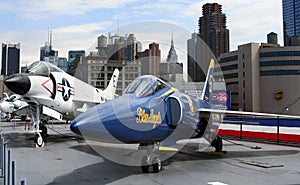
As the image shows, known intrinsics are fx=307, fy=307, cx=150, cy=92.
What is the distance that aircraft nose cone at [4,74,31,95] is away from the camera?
1480 cm

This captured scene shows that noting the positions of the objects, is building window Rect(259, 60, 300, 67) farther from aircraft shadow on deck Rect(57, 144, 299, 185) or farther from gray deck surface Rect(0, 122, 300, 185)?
gray deck surface Rect(0, 122, 300, 185)

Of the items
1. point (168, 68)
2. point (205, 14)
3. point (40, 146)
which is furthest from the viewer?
point (205, 14)

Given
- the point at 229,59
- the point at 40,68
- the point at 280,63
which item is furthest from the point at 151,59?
the point at 229,59

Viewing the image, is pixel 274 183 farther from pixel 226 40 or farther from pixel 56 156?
pixel 226 40

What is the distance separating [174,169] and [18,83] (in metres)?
8.98

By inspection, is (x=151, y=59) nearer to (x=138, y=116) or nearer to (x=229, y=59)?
(x=138, y=116)

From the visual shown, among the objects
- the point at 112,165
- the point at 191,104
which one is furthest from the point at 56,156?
the point at 191,104

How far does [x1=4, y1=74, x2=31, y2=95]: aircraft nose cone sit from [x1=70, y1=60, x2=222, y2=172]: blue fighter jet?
305 inches

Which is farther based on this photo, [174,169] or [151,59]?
[151,59]

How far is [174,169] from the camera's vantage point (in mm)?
10758

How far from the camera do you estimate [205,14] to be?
59.1m

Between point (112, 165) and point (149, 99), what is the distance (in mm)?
3582

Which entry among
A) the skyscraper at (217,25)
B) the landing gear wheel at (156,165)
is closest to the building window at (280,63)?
the skyscraper at (217,25)

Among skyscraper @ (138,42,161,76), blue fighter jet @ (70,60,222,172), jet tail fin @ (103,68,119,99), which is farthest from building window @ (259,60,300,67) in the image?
blue fighter jet @ (70,60,222,172)
